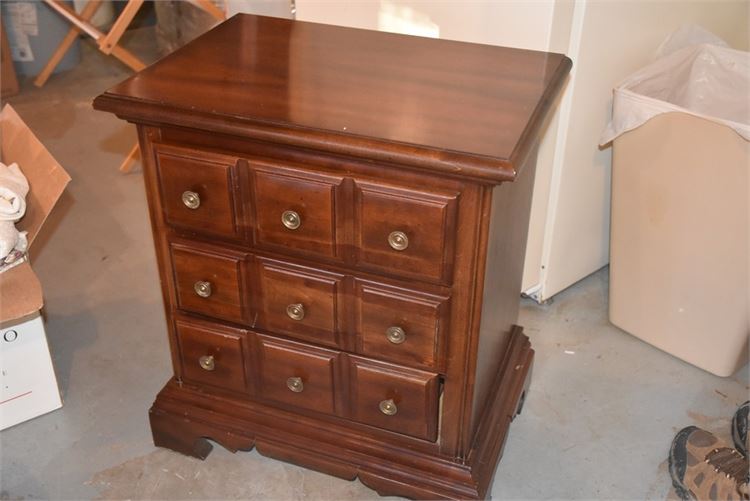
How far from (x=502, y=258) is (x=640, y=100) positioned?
0.71 metres

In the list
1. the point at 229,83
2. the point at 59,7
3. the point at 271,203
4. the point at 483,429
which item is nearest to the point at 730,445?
the point at 483,429

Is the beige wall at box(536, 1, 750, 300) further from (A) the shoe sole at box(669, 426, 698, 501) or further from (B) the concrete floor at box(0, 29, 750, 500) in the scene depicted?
(A) the shoe sole at box(669, 426, 698, 501)

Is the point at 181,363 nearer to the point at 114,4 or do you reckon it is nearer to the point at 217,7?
the point at 217,7

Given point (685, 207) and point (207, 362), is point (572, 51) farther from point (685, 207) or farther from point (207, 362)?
point (207, 362)

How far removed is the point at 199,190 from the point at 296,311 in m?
0.29

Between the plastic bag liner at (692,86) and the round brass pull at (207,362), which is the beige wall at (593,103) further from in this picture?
the round brass pull at (207,362)

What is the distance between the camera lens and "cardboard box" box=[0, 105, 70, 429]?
1.87m

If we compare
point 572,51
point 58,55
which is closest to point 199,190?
point 572,51

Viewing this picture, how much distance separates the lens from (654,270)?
→ 221 cm

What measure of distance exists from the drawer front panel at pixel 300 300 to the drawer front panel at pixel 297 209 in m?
0.06

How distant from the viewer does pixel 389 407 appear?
5.48ft

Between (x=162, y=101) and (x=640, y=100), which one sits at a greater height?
(x=162, y=101)

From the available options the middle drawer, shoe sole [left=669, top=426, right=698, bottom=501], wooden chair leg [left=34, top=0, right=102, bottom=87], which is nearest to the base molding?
the middle drawer

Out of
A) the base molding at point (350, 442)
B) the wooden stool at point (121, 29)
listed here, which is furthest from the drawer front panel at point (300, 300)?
the wooden stool at point (121, 29)
